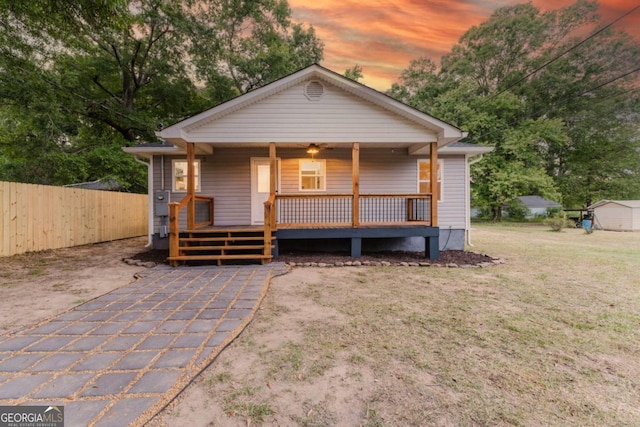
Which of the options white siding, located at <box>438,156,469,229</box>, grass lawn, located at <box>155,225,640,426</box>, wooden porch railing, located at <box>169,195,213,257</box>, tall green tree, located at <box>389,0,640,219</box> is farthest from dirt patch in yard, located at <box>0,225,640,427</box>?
tall green tree, located at <box>389,0,640,219</box>

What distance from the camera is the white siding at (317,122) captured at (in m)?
7.04

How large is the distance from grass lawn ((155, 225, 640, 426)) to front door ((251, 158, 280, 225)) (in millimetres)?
4318

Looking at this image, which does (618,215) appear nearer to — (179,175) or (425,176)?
(425,176)

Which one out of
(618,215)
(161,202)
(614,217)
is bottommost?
(614,217)

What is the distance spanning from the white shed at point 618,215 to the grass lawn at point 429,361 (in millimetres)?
18706

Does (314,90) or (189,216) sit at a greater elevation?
(314,90)

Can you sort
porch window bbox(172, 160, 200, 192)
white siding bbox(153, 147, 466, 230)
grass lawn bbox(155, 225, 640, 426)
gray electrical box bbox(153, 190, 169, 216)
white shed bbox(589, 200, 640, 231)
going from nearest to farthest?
grass lawn bbox(155, 225, 640, 426) < gray electrical box bbox(153, 190, 169, 216) < white siding bbox(153, 147, 466, 230) < porch window bbox(172, 160, 200, 192) < white shed bbox(589, 200, 640, 231)

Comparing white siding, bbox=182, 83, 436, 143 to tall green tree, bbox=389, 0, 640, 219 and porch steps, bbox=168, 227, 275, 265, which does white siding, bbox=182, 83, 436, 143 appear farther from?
tall green tree, bbox=389, 0, 640, 219

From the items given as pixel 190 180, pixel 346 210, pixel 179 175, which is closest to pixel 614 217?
pixel 346 210

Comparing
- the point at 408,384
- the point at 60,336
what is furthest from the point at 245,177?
the point at 408,384

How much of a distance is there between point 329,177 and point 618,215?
2051 centimetres

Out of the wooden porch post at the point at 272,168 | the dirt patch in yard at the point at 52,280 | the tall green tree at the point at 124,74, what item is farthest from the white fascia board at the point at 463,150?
the tall green tree at the point at 124,74

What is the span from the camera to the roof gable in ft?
22.9

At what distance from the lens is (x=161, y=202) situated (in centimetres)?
826
